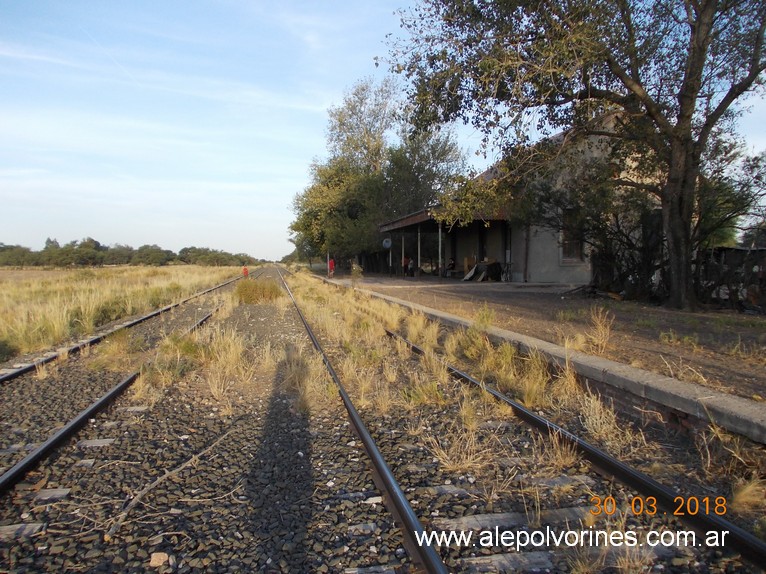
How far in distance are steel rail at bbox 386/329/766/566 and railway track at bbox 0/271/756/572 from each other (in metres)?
0.08

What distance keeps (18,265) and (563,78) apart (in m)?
107

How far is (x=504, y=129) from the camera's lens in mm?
12258

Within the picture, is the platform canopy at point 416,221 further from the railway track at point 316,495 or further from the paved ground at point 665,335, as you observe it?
the railway track at point 316,495

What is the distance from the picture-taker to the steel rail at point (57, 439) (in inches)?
148

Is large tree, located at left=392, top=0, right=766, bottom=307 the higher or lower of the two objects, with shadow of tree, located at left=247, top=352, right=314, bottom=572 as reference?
higher

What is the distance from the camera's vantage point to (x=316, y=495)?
3.62 metres

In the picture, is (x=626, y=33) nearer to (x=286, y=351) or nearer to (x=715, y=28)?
(x=715, y=28)

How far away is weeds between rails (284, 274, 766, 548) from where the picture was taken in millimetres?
3676

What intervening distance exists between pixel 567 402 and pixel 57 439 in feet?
16.7

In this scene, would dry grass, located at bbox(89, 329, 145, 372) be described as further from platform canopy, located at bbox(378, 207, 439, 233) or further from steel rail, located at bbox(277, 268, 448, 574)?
platform canopy, located at bbox(378, 207, 439, 233)


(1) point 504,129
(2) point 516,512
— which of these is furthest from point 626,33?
(2) point 516,512

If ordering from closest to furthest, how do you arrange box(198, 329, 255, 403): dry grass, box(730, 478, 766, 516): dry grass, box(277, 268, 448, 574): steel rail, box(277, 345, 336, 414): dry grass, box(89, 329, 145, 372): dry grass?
box(277, 268, 448, 574): steel rail, box(730, 478, 766, 516): dry grass, box(277, 345, 336, 414): dry grass, box(198, 329, 255, 403): dry grass, box(89, 329, 145, 372): dry grass

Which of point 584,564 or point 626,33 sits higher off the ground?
point 626,33

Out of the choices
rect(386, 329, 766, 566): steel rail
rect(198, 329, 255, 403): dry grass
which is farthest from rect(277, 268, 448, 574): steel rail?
rect(198, 329, 255, 403): dry grass
